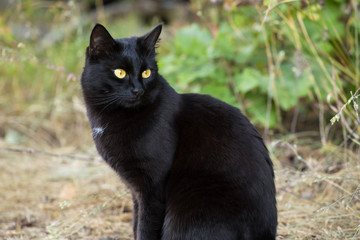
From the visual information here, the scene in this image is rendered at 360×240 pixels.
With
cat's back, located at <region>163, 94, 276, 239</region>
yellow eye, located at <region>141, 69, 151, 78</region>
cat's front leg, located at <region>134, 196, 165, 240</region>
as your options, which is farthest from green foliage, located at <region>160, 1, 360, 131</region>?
cat's front leg, located at <region>134, 196, 165, 240</region>

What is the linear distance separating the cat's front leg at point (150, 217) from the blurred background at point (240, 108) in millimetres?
475

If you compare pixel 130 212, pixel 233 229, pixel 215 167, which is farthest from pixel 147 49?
pixel 130 212

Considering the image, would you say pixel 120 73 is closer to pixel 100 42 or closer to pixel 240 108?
pixel 100 42

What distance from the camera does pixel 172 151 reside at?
2.00 m

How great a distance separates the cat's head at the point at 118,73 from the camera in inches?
78.6

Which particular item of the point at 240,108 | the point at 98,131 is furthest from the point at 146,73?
the point at 240,108

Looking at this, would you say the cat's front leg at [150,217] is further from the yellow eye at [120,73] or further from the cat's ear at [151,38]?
the cat's ear at [151,38]

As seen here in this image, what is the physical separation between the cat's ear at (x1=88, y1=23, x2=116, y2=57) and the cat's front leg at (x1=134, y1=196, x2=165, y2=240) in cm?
72

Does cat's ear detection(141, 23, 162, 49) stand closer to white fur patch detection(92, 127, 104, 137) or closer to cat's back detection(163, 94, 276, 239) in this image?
cat's back detection(163, 94, 276, 239)

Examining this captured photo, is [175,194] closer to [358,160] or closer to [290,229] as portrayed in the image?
[290,229]

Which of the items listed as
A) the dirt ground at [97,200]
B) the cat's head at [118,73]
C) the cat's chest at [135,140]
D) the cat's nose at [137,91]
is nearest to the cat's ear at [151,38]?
the cat's head at [118,73]

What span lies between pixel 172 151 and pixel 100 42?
24.0 inches

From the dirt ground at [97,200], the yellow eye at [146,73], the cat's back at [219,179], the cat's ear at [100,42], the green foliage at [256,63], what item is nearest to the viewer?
the cat's back at [219,179]

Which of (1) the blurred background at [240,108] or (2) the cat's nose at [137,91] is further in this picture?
(1) the blurred background at [240,108]
